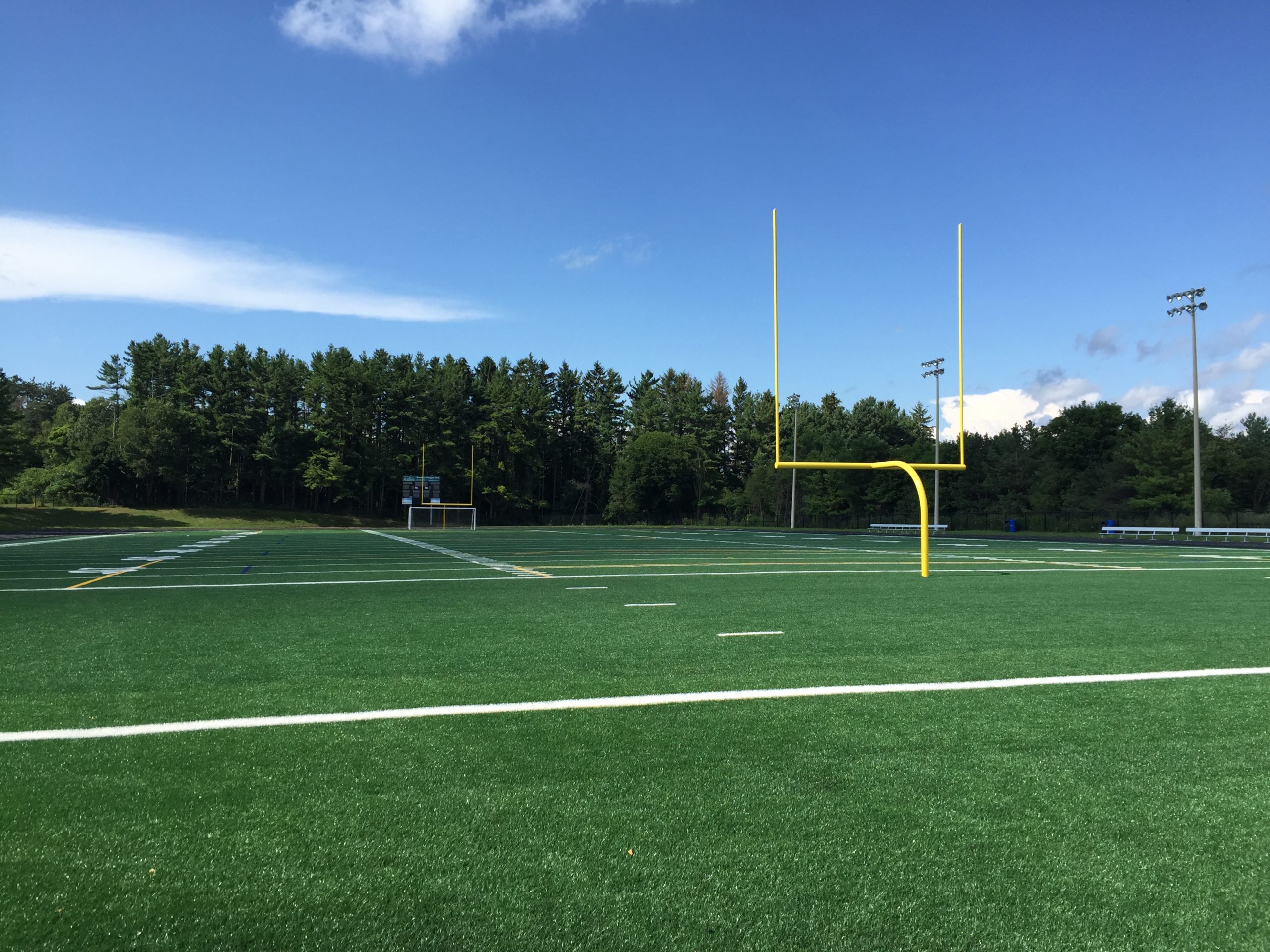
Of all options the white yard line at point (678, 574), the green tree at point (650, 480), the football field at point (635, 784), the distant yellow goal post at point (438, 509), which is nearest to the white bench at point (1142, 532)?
the white yard line at point (678, 574)

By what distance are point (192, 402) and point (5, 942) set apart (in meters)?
72.8

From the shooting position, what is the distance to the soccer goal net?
176 feet

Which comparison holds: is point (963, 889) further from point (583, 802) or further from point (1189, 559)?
point (1189, 559)

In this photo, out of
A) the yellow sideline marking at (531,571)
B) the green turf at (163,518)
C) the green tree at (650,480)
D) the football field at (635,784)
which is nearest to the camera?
the football field at (635,784)

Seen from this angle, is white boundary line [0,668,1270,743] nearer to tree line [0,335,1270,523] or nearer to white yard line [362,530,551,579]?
white yard line [362,530,551,579]

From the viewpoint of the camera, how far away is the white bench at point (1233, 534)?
30.2 m

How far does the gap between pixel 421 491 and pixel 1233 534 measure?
3775 centimetres

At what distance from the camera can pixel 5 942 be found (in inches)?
74.9

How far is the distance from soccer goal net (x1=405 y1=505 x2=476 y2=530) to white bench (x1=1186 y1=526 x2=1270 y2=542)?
122ft


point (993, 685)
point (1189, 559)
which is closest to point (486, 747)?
point (993, 685)

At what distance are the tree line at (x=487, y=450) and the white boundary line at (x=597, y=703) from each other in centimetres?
5373

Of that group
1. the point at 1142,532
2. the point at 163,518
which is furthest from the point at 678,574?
the point at 163,518

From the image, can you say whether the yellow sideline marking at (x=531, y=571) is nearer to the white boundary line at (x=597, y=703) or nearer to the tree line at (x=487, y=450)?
the white boundary line at (x=597, y=703)

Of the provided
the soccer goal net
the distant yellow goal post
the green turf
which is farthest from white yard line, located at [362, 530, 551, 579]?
the green turf
